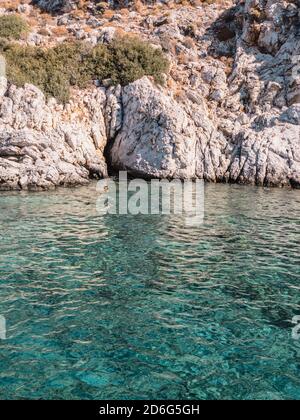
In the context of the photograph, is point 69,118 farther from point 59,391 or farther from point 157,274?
point 59,391

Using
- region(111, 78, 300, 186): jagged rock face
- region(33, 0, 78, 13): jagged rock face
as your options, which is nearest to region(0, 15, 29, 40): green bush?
region(33, 0, 78, 13): jagged rock face

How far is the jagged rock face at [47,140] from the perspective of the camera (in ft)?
87.2

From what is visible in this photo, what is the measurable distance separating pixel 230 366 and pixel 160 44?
126ft

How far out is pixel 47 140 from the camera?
94.5ft

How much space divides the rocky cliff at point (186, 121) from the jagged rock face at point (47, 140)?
0.08 meters

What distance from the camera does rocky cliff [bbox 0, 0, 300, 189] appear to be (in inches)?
1139

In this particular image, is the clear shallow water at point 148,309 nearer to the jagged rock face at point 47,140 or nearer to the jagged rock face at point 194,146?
the jagged rock face at point 47,140

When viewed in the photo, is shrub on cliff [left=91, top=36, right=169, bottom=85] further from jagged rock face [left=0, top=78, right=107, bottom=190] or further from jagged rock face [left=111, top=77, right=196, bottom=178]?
jagged rock face [left=0, top=78, right=107, bottom=190]

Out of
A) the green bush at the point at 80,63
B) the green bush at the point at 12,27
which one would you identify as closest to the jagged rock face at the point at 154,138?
the green bush at the point at 80,63

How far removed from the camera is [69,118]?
32812mm

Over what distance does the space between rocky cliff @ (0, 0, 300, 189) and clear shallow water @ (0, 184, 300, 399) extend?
479 inches

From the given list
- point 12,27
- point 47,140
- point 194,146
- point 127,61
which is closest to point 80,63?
point 127,61

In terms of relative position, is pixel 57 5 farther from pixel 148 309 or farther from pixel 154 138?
pixel 148 309

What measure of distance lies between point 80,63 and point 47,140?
11696 millimetres
